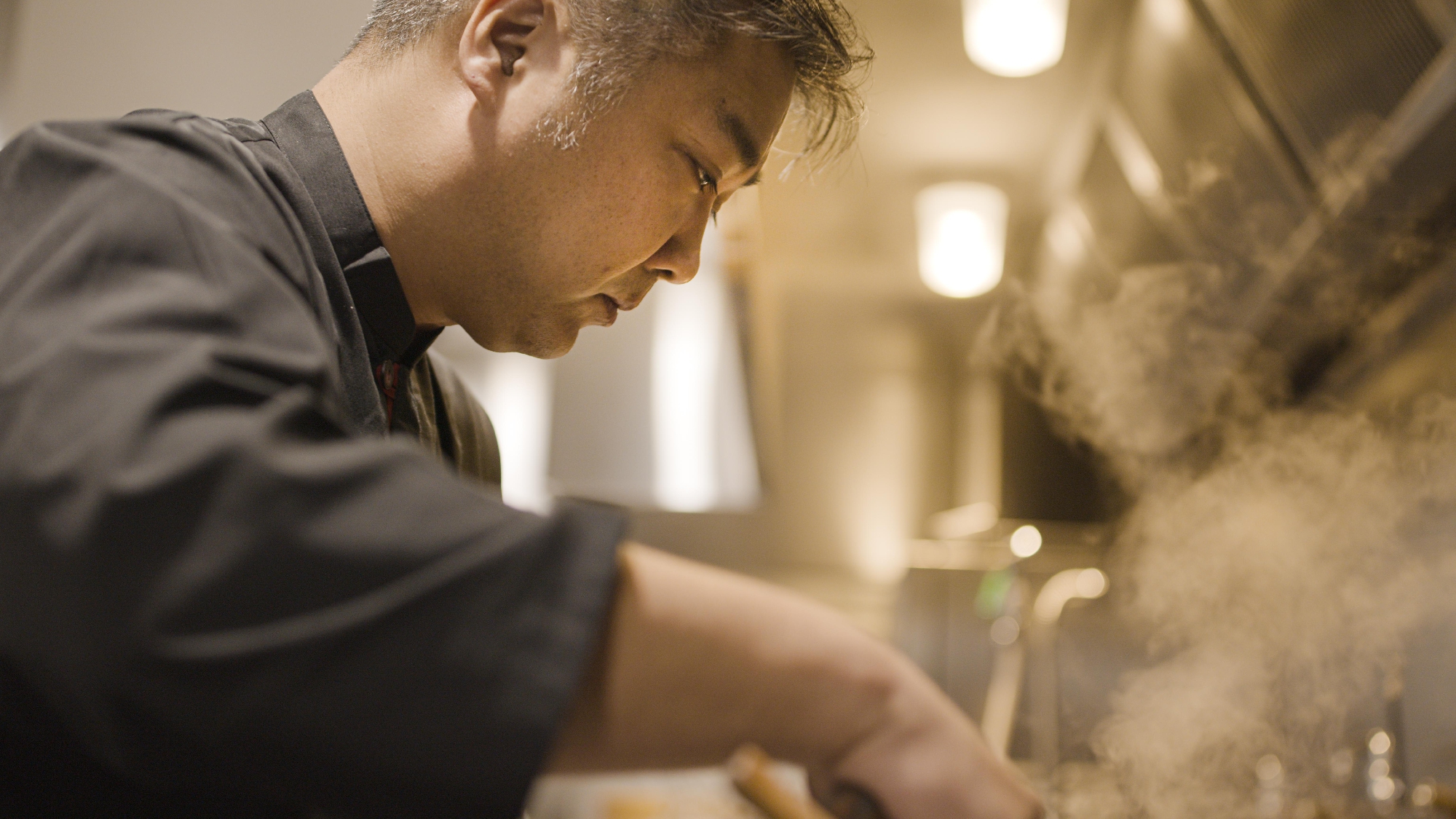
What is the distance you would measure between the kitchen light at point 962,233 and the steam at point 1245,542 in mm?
436

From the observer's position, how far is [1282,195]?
86.3 inches

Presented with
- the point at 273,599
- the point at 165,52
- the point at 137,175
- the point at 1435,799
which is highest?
the point at 165,52

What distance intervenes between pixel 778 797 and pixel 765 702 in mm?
236

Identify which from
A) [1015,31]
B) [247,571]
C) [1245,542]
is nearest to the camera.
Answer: [247,571]

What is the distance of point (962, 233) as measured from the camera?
13.3 feet

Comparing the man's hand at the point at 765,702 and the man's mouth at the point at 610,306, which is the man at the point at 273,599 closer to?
the man's hand at the point at 765,702

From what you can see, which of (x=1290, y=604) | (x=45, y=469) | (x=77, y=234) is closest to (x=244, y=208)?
(x=77, y=234)

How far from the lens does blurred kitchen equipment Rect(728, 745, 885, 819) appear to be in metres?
0.67

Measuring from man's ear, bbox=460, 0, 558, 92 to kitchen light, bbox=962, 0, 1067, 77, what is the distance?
1.91 metres

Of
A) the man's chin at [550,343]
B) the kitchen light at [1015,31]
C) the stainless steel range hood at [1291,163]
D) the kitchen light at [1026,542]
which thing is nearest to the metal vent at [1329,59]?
the stainless steel range hood at [1291,163]

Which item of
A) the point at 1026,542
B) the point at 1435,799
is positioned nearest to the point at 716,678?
the point at 1435,799

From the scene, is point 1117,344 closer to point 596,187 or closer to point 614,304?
point 614,304

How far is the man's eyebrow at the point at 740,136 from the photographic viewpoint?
1.13 meters

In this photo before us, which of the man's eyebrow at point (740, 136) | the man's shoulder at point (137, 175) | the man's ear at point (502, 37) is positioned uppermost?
the man's ear at point (502, 37)
